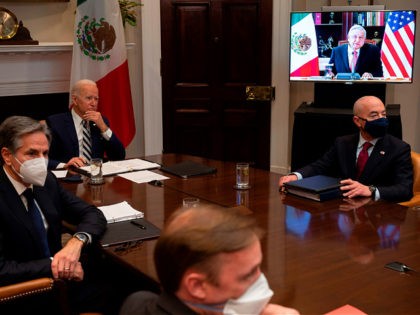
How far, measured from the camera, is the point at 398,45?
4.69 metres

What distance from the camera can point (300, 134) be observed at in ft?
16.1

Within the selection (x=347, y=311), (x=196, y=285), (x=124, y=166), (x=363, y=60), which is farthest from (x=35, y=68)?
(x=196, y=285)

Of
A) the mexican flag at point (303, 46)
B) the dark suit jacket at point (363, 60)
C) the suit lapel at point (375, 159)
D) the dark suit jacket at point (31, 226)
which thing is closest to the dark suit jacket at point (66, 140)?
the dark suit jacket at point (31, 226)

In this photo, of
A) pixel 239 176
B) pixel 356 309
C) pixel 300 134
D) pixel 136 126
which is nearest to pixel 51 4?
pixel 136 126

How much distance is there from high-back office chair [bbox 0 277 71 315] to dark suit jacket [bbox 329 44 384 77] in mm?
3461

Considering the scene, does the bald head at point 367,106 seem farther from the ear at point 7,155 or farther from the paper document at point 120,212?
the ear at point 7,155

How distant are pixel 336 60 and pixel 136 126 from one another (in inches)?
81.4

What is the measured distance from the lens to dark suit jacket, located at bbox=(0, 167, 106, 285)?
2.12m

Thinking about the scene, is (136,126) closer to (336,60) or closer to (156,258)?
(336,60)

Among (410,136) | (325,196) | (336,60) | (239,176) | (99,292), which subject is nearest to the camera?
(99,292)

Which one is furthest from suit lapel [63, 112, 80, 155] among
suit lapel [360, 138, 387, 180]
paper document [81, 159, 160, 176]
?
suit lapel [360, 138, 387, 180]

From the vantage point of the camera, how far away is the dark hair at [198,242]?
3.67 ft

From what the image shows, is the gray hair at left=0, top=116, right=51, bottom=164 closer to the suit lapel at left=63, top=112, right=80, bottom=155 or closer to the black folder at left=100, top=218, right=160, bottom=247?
the black folder at left=100, top=218, right=160, bottom=247

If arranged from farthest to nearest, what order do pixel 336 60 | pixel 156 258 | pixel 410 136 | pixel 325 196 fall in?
→ pixel 410 136 < pixel 336 60 < pixel 325 196 < pixel 156 258
